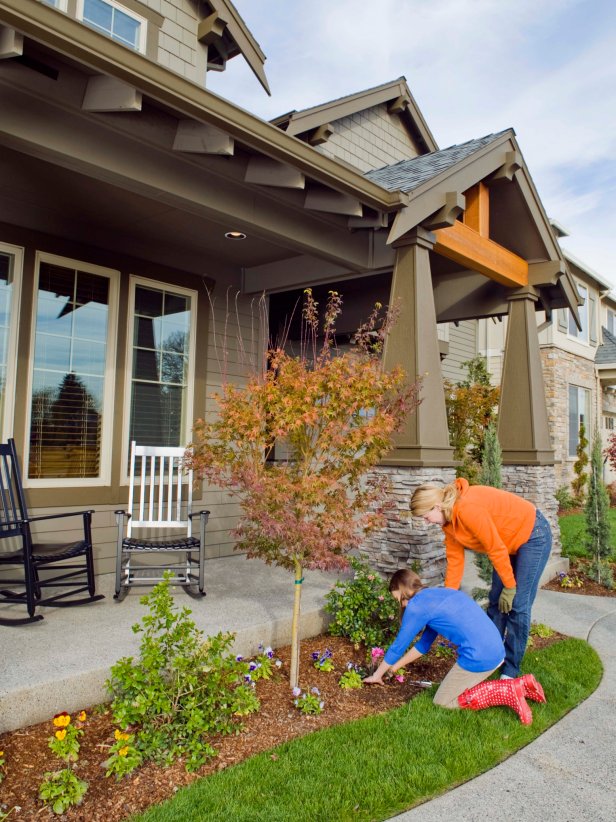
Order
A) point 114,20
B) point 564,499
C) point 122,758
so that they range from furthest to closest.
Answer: point 564,499 < point 114,20 < point 122,758

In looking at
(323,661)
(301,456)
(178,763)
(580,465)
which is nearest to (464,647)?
(323,661)

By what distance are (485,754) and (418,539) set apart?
221cm

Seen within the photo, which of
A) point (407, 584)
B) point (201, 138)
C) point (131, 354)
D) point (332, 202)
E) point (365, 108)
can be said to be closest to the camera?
point (407, 584)

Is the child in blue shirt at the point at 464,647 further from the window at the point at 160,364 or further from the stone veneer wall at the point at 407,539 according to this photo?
the window at the point at 160,364

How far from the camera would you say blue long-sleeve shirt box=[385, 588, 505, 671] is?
3.04 m

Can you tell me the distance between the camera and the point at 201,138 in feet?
13.2

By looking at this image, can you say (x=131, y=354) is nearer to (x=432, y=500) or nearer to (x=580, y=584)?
(x=432, y=500)

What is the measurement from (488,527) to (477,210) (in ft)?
13.6

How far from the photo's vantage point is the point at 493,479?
19.0ft

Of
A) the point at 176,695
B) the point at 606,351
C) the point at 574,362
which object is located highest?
the point at 606,351

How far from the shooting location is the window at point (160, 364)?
5.82 m

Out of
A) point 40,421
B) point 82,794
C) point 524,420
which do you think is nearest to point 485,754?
point 82,794

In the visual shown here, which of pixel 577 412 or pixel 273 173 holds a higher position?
pixel 273 173

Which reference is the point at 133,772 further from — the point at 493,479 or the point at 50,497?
the point at 493,479
